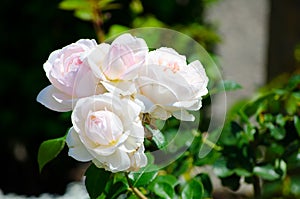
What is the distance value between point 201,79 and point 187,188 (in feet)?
1.08

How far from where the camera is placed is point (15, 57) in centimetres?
364

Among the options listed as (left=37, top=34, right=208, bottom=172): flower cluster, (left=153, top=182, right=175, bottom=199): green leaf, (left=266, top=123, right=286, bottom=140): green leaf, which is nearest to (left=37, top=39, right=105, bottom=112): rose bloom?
(left=37, top=34, right=208, bottom=172): flower cluster

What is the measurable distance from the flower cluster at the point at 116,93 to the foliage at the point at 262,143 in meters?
0.50

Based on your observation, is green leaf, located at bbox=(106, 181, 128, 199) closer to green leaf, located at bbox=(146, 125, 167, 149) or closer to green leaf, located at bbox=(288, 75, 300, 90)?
green leaf, located at bbox=(146, 125, 167, 149)

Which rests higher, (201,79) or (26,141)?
(201,79)

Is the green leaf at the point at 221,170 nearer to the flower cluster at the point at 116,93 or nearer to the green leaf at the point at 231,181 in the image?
the green leaf at the point at 231,181

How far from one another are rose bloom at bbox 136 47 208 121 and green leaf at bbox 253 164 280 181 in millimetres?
511

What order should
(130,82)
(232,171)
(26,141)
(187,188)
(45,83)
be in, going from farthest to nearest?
(26,141), (45,83), (232,171), (187,188), (130,82)

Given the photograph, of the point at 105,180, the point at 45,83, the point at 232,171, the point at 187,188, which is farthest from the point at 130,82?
the point at 45,83

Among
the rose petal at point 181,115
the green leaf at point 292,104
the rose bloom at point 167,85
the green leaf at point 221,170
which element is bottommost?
the green leaf at point 221,170

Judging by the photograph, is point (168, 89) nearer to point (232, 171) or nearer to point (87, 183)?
point (87, 183)

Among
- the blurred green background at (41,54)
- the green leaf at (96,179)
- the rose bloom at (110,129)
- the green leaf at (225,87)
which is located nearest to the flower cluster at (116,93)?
the rose bloom at (110,129)

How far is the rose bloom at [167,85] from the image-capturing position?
1.12m

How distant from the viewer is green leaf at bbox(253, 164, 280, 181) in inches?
64.3
